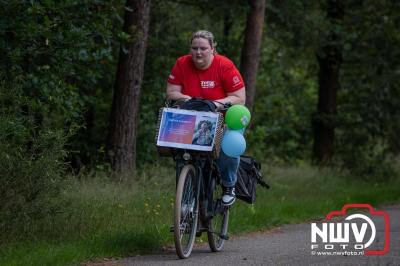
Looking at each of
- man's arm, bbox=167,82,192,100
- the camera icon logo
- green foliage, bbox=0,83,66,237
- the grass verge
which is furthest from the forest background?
the camera icon logo

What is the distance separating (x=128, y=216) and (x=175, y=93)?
2483 mm

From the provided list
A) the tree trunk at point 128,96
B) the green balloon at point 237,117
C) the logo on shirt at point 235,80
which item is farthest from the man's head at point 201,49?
the tree trunk at point 128,96

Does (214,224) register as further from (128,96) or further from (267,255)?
(128,96)

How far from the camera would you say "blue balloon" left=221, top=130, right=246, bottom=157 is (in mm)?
9844

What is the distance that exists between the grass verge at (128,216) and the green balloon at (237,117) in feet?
5.44

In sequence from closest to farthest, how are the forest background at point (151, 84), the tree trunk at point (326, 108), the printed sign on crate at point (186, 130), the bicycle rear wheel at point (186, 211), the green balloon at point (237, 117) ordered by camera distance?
1. the bicycle rear wheel at point (186, 211)
2. the printed sign on crate at point (186, 130)
3. the green balloon at point (237, 117)
4. the forest background at point (151, 84)
5. the tree trunk at point (326, 108)

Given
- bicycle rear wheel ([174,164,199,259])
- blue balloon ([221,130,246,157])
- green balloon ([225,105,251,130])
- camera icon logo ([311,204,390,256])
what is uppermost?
green balloon ([225,105,251,130])

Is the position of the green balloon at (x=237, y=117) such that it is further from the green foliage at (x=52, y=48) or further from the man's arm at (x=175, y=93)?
the green foliage at (x=52, y=48)

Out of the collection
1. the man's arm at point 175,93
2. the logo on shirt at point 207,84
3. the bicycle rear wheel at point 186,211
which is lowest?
the bicycle rear wheel at point 186,211

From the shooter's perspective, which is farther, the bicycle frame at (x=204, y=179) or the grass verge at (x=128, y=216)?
the bicycle frame at (x=204, y=179)

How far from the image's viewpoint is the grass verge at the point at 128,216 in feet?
31.0

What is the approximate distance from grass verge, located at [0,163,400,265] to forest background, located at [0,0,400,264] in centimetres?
35

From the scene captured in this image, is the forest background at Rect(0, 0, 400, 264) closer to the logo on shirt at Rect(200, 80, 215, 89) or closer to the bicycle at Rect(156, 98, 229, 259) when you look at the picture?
the bicycle at Rect(156, 98, 229, 259)

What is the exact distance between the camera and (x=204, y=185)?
10086 mm
